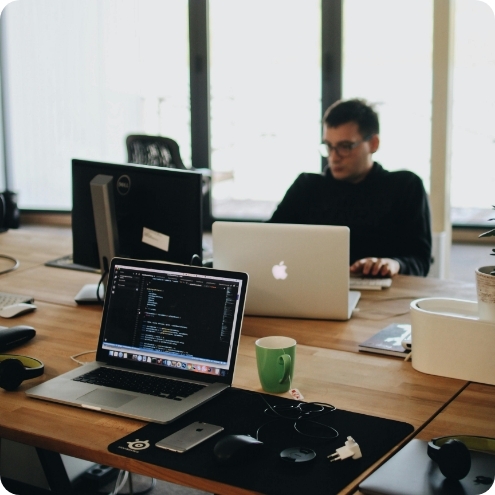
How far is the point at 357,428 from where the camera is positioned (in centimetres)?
152

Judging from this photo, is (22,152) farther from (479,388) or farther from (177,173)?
(479,388)

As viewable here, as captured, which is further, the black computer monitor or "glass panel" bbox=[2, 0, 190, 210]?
"glass panel" bbox=[2, 0, 190, 210]

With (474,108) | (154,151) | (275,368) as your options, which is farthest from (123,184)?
(474,108)

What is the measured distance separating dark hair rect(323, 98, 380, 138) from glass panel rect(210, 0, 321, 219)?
3096 mm

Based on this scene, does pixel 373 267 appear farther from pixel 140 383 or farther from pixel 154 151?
pixel 154 151

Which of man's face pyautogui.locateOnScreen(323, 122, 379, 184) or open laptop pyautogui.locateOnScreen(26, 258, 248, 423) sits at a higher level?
man's face pyautogui.locateOnScreen(323, 122, 379, 184)

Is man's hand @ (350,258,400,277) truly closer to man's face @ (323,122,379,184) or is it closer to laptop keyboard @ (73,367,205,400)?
Answer: man's face @ (323,122,379,184)

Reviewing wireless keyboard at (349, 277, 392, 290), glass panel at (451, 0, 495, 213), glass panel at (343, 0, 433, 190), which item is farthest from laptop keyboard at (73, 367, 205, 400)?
glass panel at (451, 0, 495, 213)

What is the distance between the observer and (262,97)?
254 inches

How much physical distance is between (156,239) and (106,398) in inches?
29.5

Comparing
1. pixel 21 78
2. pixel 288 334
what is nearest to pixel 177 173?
pixel 288 334

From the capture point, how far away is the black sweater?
2.99 metres

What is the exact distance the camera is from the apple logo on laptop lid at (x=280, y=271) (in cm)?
223

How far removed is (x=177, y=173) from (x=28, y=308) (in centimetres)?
61
